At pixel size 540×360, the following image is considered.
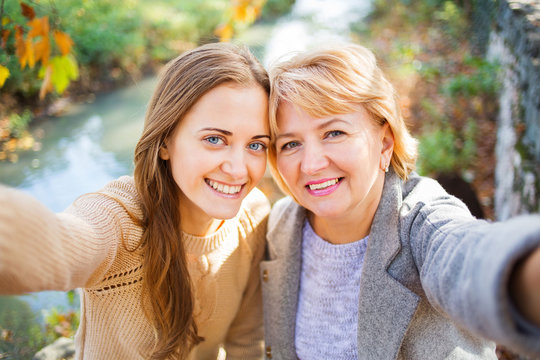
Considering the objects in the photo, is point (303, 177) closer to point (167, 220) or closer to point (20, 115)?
point (167, 220)

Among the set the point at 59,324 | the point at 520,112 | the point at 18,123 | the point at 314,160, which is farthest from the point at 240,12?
the point at 18,123

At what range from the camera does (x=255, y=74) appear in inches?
77.9

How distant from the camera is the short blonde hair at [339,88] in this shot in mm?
1800

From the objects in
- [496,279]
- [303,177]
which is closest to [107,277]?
[303,177]

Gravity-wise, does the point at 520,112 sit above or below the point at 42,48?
below

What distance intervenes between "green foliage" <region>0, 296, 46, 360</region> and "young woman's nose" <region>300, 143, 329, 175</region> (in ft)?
7.41

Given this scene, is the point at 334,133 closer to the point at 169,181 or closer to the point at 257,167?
the point at 257,167

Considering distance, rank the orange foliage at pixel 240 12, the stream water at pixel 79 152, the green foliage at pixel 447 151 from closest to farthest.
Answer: the orange foliage at pixel 240 12, the stream water at pixel 79 152, the green foliage at pixel 447 151

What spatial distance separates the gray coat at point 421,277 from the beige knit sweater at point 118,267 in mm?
196

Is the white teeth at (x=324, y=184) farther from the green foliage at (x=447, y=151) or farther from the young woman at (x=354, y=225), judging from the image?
the green foliage at (x=447, y=151)

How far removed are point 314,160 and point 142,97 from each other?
204 inches

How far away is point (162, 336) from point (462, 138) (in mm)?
4941

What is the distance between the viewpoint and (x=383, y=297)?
182 centimetres

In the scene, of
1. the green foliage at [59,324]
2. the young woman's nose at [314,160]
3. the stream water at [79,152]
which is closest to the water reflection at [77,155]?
the stream water at [79,152]
